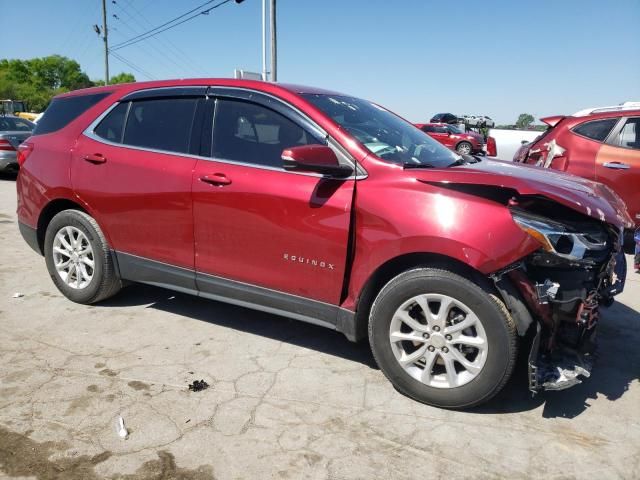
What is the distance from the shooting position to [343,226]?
9.80 feet

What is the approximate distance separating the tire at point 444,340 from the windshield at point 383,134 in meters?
0.80

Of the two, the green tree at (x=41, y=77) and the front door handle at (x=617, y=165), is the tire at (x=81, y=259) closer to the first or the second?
the front door handle at (x=617, y=165)

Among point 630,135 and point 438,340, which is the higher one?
point 630,135

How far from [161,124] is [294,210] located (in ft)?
4.54

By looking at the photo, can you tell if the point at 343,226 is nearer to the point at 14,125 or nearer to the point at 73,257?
the point at 73,257

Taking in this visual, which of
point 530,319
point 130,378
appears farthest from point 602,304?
point 130,378

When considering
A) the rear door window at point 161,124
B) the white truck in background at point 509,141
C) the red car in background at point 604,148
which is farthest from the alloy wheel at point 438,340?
the white truck in background at point 509,141

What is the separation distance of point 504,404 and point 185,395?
184cm

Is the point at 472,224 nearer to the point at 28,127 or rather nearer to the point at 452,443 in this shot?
the point at 452,443

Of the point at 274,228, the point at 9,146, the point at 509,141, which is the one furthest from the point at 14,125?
the point at 509,141

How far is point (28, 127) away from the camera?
13617 mm

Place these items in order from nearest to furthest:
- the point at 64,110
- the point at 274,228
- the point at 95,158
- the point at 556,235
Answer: the point at 556,235, the point at 274,228, the point at 95,158, the point at 64,110

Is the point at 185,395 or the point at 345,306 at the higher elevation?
the point at 345,306

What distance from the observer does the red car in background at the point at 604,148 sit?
6145 mm
